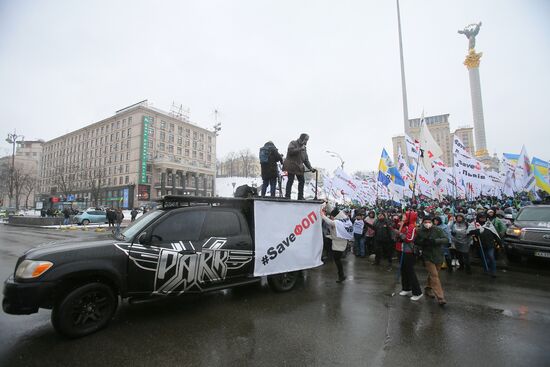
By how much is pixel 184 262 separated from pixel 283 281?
252 centimetres

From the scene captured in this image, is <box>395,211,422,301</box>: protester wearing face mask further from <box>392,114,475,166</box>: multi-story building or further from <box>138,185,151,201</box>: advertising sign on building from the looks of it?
<box>392,114,475,166</box>: multi-story building

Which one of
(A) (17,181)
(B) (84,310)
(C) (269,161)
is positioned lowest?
(B) (84,310)

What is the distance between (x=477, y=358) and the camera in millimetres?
3537

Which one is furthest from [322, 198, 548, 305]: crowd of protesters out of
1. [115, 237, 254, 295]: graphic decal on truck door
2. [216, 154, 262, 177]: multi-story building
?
[216, 154, 262, 177]: multi-story building

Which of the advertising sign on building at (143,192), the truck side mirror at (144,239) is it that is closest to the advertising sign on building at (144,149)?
the advertising sign on building at (143,192)

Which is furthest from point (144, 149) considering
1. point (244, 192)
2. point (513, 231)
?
point (513, 231)

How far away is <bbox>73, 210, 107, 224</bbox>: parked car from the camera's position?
2788 cm

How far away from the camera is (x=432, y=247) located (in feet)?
19.3

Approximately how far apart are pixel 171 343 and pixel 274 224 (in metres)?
2.87

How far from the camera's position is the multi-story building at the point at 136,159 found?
66375mm

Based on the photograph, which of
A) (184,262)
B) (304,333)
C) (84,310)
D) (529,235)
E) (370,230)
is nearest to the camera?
(84,310)

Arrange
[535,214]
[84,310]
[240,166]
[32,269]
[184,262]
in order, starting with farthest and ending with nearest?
1. [240,166]
2. [535,214]
3. [184,262]
4. [84,310]
5. [32,269]

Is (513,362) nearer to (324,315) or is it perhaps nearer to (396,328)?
(396,328)

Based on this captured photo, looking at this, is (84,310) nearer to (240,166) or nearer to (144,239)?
(144,239)
